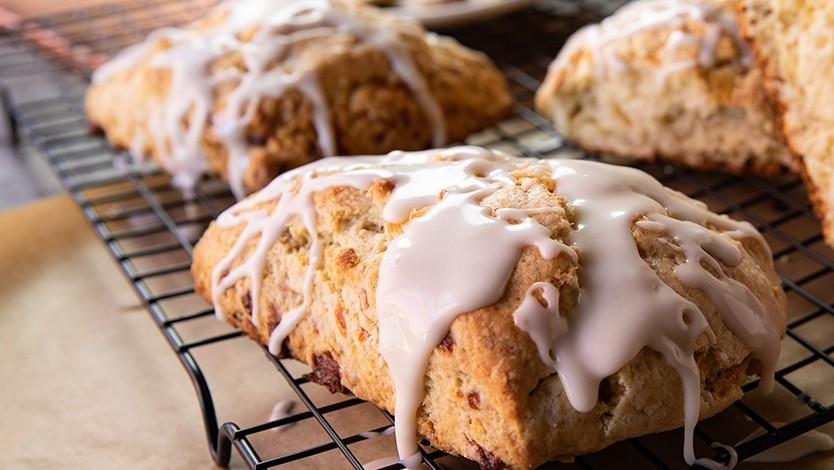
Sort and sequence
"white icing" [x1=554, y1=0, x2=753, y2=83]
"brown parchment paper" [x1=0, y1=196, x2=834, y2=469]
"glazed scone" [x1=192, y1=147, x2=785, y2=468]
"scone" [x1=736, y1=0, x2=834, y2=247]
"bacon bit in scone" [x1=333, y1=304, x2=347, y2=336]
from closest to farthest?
"glazed scone" [x1=192, y1=147, x2=785, y2=468] < "bacon bit in scone" [x1=333, y1=304, x2=347, y2=336] < "brown parchment paper" [x1=0, y1=196, x2=834, y2=469] < "scone" [x1=736, y1=0, x2=834, y2=247] < "white icing" [x1=554, y1=0, x2=753, y2=83]

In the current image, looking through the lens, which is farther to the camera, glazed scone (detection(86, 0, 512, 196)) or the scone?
glazed scone (detection(86, 0, 512, 196))

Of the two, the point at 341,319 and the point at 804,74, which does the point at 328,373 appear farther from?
the point at 804,74

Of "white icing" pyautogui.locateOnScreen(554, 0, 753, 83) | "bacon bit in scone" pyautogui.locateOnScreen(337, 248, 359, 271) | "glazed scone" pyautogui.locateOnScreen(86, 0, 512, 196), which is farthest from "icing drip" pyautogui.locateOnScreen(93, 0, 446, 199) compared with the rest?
"bacon bit in scone" pyautogui.locateOnScreen(337, 248, 359, 271)

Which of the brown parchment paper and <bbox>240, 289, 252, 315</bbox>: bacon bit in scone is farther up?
<bbox>240, 289, 252, 315</bbox>: bacon bit in scone

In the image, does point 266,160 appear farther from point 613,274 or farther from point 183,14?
point 183,14

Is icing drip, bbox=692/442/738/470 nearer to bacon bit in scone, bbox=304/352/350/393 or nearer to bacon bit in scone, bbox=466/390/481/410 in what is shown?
bacon bit in scone, bbox=466/390/481/410

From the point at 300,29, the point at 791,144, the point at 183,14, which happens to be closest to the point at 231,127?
the point at 300,29


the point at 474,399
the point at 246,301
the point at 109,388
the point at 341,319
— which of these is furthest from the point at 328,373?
the point at 109,388
